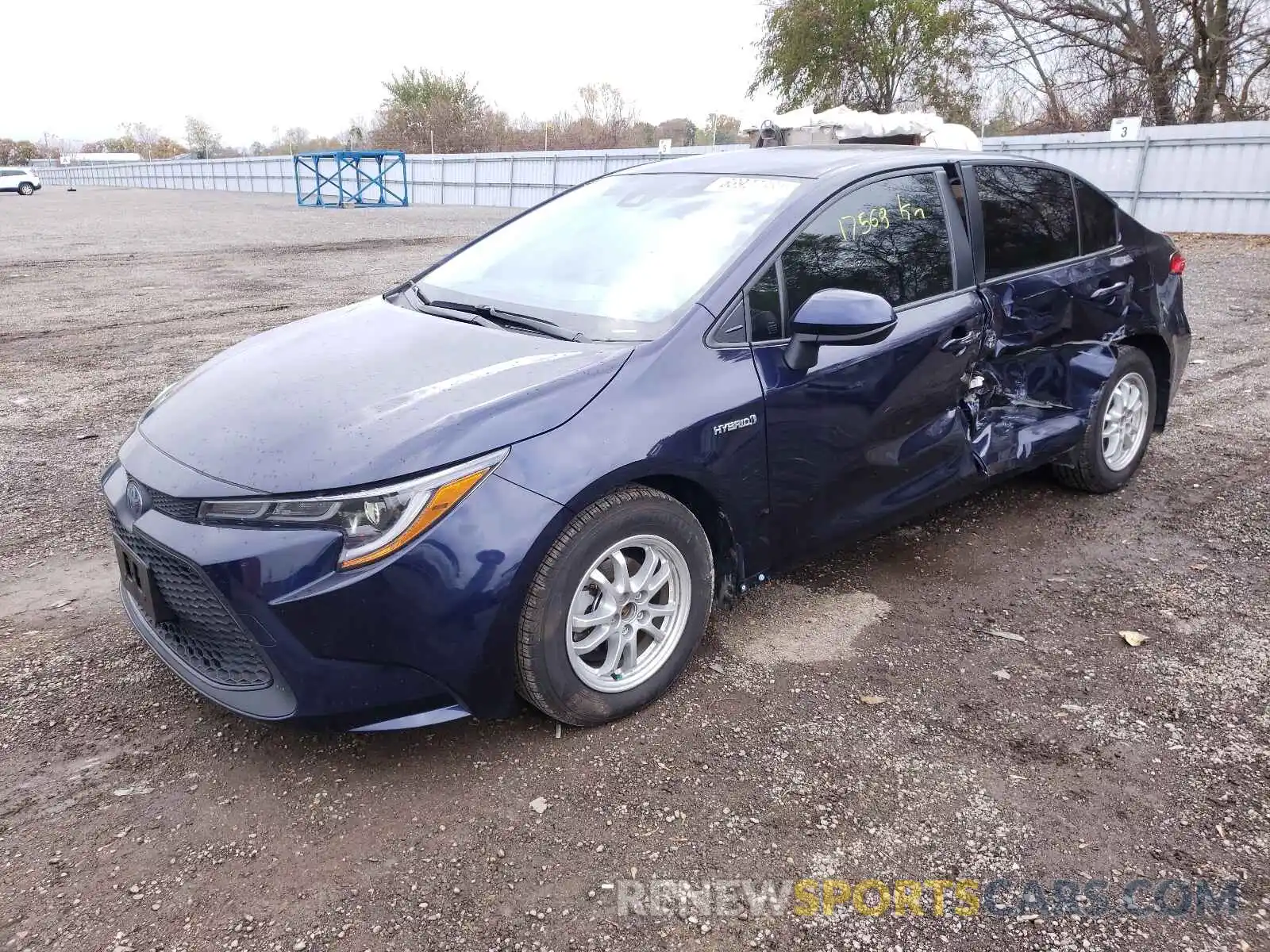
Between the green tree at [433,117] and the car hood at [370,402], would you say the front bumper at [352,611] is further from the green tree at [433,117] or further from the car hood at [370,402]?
the green tree at [433,117]

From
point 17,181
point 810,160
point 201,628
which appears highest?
point 17,181

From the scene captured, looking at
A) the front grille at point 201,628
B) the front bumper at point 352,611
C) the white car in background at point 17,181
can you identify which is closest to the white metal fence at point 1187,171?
the front bumper at point 352,611

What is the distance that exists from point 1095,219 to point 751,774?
10.5 ft

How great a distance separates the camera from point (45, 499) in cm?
466

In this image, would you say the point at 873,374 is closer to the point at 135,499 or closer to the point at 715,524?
the point at 715,524

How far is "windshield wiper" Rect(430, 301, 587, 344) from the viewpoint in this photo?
2.99 metres

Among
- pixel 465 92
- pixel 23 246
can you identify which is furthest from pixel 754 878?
pixel 465 92

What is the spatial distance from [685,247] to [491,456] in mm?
1168

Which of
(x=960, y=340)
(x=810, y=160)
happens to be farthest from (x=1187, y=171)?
(x=810, y=160)

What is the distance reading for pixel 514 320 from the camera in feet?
10.3

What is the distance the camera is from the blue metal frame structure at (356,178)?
34.8 metres

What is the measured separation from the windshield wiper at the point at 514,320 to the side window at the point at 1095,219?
2.58 meters

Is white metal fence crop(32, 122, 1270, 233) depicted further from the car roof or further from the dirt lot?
the dirt lot

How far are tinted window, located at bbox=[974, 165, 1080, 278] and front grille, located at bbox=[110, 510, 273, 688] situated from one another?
2984 mm
